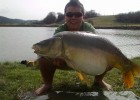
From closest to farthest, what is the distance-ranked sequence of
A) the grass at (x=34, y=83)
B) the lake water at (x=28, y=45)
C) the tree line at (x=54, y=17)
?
the grass at (x=34, y=83)
the lake water at (x=28, y=45)
the tree line at (x=54, y=17)

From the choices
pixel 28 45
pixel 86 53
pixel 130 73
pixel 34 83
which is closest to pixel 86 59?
pixel 86 53

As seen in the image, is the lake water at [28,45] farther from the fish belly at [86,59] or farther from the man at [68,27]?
the fish belly at [86,59]

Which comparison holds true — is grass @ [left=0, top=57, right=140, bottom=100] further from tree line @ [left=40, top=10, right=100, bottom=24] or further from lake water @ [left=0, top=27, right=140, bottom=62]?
tree line @ [left=40, top=10, right=100, bottom=24]

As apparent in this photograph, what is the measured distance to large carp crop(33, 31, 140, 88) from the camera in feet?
12.5

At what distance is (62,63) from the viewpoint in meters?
4.66

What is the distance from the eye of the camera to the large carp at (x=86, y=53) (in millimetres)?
3818

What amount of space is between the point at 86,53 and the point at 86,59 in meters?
0.08

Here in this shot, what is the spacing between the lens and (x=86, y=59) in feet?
12.4

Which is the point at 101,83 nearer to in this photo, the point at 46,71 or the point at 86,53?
the point at 46,71

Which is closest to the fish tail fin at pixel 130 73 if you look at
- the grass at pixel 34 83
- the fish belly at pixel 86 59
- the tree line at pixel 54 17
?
the fish belly at pixel 86 59

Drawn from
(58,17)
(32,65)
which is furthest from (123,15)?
(32,65)

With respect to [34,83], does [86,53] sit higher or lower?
higher

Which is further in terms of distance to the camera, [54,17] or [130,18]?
[54,17]

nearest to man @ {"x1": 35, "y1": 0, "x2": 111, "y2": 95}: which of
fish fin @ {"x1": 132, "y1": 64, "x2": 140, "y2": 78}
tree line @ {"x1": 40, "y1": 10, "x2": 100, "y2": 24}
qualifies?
fish fin @ {"x1": 132, "y1": 64, "x2": 140, "y2": 78}
